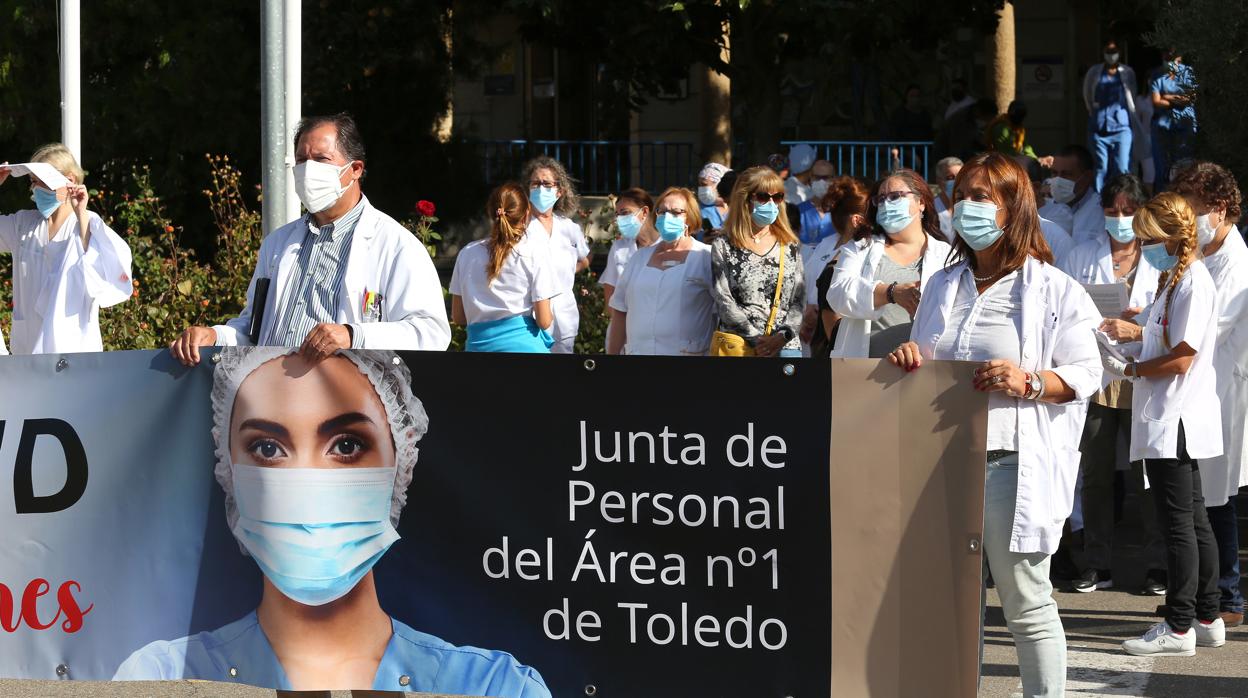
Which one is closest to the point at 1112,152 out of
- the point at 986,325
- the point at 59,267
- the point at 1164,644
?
the point at 1164,644

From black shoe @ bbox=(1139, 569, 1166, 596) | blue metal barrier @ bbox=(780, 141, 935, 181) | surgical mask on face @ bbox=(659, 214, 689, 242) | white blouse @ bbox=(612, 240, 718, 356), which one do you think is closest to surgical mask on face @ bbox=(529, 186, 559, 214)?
surgical mask on face @ bbox=(659, 214, 689, 242)

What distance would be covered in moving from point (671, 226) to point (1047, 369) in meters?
4.02

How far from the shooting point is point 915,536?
478cm

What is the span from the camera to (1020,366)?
197 inches

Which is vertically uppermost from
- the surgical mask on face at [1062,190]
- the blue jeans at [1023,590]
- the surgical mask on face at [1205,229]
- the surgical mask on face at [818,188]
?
the surgical mask on face at [818,188]

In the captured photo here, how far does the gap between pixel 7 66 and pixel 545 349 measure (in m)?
10.6

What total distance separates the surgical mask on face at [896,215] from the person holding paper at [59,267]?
11.3 ft

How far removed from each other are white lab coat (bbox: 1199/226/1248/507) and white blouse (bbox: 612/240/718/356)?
2.40 m

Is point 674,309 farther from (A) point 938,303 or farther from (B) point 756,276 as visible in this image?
(A) point 938,303

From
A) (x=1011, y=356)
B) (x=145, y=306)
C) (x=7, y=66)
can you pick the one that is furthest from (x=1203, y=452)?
(x=7, y=66)

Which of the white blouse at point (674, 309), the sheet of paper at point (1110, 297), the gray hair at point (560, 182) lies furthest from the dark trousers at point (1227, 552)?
the gray hair at point (560, 182)

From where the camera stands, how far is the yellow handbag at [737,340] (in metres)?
8.20

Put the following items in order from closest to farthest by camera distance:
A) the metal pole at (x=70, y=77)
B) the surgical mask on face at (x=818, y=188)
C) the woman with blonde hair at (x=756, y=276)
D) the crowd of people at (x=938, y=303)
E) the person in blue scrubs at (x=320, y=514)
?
the crowd of people at (x=938, y=303) < the person in blue scrubs at (x=320, y=514) < the woman with blonde hair at (x=756, y=276) < the metal pole at (x=70, y=77) < the surgical mask on face at (x=818, y=188)

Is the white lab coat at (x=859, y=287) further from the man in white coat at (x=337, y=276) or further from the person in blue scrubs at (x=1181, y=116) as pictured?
the person in blue scrubs at (x=1181, y=116)
